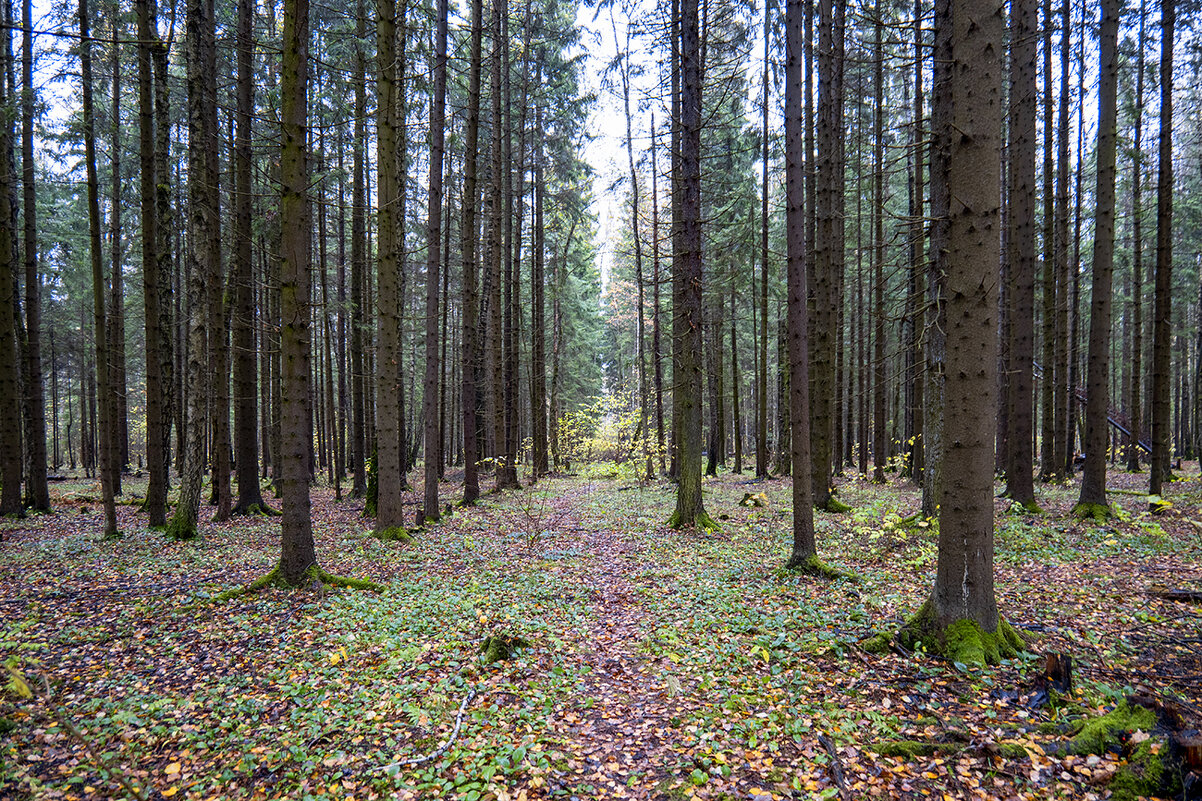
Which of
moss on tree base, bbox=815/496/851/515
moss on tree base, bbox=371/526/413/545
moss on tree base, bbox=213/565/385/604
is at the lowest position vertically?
moss on tree base, bbox=815/496/851/515

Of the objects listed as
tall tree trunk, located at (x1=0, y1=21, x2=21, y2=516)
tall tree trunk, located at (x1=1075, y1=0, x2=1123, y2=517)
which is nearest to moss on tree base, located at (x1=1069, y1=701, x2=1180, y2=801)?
tall tree trunk, located at (x1=1075, y1=0, x2=1123, y2=517)

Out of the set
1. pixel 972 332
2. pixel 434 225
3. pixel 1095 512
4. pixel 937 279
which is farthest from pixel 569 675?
pixel 1095 512

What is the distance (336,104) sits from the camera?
45.5 feet

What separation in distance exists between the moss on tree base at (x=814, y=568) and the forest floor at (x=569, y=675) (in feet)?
0.69

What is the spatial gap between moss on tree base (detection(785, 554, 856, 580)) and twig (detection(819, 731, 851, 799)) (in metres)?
3.89

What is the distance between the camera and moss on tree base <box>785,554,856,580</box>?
25.0 ft

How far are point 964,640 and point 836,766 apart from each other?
2.13m

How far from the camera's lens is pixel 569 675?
17.0 feet

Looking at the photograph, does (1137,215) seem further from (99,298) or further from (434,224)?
(99,298)

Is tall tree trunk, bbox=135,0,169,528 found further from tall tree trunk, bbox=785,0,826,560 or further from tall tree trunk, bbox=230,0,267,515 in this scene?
tall tree trunk, bbox=785,0,826,560

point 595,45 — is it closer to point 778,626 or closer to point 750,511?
point 750,511

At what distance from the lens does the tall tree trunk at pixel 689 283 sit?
10.5 meters

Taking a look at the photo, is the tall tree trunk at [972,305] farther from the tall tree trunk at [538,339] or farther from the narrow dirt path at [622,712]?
the tall tree trunk at [538,339]

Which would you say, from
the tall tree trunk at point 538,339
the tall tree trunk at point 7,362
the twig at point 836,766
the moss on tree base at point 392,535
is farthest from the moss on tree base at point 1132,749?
the tall tree trunk at point 538,339
